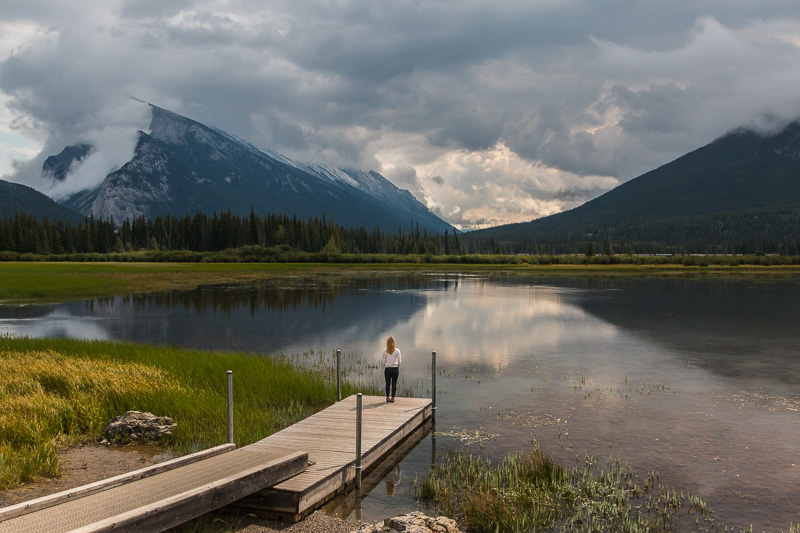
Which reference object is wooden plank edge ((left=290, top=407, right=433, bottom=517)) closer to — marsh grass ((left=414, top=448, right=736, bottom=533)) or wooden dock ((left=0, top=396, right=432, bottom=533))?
wooden dock ((left=0, top=396, right=432, bottom=533))

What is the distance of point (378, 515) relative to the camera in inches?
452

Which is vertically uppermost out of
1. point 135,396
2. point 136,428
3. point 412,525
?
point 135,396

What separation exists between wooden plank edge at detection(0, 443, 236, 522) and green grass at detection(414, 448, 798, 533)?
15.7ft

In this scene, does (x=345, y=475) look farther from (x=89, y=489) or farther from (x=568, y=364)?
(x=568, y=364)

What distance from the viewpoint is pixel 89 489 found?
9.53m

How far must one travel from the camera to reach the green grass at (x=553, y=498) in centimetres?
1094

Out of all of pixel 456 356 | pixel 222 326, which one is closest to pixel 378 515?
pixel 456 356

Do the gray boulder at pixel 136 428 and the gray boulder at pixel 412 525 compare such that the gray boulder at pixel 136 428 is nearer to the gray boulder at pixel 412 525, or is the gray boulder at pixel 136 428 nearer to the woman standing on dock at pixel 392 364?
the woman standing on dock at pixel 392 364

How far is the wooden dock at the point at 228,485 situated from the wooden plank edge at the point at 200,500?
13 millimetres

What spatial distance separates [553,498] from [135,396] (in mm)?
12196

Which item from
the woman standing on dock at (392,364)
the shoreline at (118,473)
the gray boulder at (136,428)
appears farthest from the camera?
the woman standing on dock at (392,364)

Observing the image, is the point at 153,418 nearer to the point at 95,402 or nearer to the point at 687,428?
the point at 95,402

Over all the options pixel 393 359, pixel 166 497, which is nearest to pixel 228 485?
pixel 166 497

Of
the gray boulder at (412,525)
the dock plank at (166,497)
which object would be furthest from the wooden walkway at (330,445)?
the gray boulder at (412,525)
